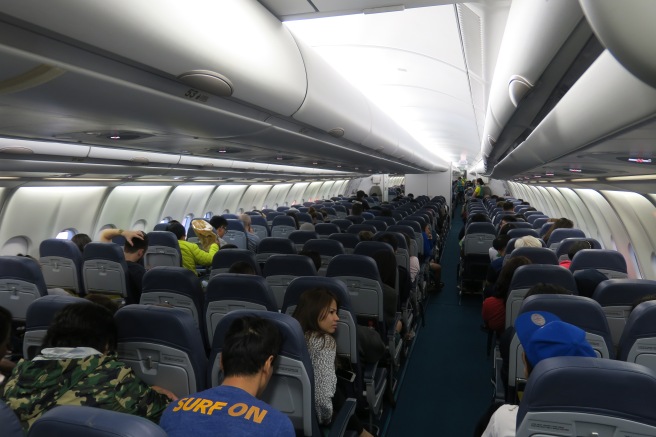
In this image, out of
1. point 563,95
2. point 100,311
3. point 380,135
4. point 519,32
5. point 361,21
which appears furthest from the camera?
point 380,135

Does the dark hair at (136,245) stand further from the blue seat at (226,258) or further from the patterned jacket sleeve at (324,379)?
the patterned jacket sleeve at (324,379)

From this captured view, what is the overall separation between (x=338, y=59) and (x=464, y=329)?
16.0 ft

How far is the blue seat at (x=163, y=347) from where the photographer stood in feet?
8.80

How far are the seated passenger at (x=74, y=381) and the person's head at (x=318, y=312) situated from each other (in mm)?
1123

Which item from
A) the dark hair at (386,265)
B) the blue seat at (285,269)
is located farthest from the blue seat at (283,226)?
the blue seat at (285,269)

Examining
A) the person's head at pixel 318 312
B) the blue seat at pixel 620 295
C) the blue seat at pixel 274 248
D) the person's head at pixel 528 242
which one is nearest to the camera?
the person's head at pixel 318 312

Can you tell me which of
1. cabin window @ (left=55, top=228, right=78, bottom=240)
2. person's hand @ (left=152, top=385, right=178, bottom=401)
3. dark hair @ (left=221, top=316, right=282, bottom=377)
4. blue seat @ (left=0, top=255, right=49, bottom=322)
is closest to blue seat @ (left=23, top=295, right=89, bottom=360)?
person's hand @ (left=152, top=385, right=178, bottom=401)

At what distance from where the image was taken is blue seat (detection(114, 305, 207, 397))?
106 inches

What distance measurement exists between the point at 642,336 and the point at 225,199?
16.3m

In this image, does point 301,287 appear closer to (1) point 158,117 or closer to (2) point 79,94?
(1) point 158,117

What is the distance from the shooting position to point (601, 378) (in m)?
1.75

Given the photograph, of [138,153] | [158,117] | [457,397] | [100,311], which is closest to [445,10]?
[158,117]

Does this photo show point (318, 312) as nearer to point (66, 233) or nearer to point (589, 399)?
point (589, 399)

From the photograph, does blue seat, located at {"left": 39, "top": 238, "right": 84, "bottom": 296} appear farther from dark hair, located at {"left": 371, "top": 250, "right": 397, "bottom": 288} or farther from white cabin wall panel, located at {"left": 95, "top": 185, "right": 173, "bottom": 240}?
white cabin wall panel, located at {"left": 95, "top": 185, "right": 173, "bottom": 240}
